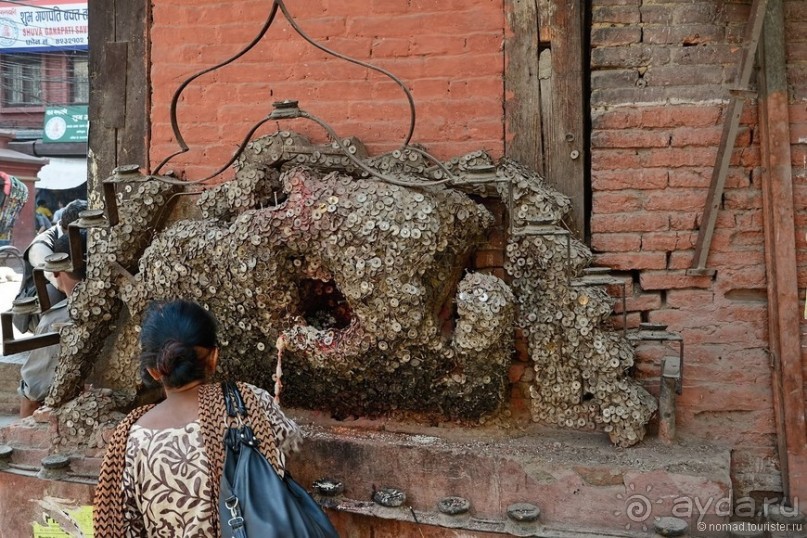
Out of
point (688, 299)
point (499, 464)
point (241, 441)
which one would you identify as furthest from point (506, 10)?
point (241, 441)

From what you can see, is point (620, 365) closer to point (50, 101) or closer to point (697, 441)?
point (697, 441)

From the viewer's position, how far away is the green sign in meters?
18.6

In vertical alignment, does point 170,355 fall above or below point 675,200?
below

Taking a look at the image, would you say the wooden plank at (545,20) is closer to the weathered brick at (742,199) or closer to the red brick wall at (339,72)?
the red brick wall at (339,72)

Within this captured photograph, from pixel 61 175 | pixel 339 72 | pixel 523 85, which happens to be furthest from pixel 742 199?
pixel 61 175

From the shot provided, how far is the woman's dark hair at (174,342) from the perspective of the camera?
87.2 inches

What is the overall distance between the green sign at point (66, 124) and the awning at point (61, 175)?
585 mm

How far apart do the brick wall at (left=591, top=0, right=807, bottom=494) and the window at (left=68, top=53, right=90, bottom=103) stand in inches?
784

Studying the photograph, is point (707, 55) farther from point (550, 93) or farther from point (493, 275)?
point (493, 275)

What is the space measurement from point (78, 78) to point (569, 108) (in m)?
20.5

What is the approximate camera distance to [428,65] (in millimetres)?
3398

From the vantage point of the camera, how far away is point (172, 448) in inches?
86.2

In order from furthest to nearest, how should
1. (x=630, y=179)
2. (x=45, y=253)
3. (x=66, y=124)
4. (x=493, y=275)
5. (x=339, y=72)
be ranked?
1. (x=66, y=124)
2. (x=45, y=253)
3. (x=339, y=72)
4. (x=493, y=275)
5. (x=630, y=179)

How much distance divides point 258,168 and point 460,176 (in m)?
0.94
